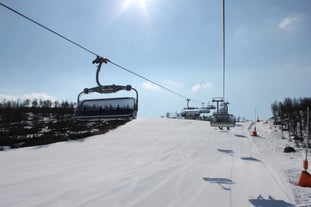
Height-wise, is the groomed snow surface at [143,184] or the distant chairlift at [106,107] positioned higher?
the distant chairlift at [106,107]

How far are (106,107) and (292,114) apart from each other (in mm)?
48780

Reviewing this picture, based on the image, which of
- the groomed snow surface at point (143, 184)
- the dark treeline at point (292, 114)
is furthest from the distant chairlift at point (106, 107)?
the dark treeline at point (292, 114)

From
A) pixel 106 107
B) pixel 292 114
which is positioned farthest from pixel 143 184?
pixel 292 114

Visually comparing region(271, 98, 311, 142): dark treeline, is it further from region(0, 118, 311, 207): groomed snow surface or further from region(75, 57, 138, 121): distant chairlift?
region(75, 57, 138, 121): distant chairlift

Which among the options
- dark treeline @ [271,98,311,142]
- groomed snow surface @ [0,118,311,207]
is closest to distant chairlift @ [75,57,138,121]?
groomed snow surface @ [0,118,311,207]

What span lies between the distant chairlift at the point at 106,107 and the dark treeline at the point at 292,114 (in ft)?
121

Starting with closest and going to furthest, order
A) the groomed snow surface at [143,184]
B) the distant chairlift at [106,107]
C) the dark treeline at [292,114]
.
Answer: the distant chairlift at [106,107] < the groomed snow surface at [143,184] < the dark treeline at [292,114]

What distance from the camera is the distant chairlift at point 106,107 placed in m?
7.88

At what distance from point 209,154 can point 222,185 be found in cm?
953

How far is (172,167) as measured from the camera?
14008mm

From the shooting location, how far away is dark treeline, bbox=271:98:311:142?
140 ft

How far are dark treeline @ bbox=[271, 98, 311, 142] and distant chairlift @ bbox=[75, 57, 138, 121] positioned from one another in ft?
121

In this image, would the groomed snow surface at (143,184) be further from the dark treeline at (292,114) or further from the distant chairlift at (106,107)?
the dark treeline at (292,114)

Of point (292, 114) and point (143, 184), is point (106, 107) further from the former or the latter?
point (292, 114)
